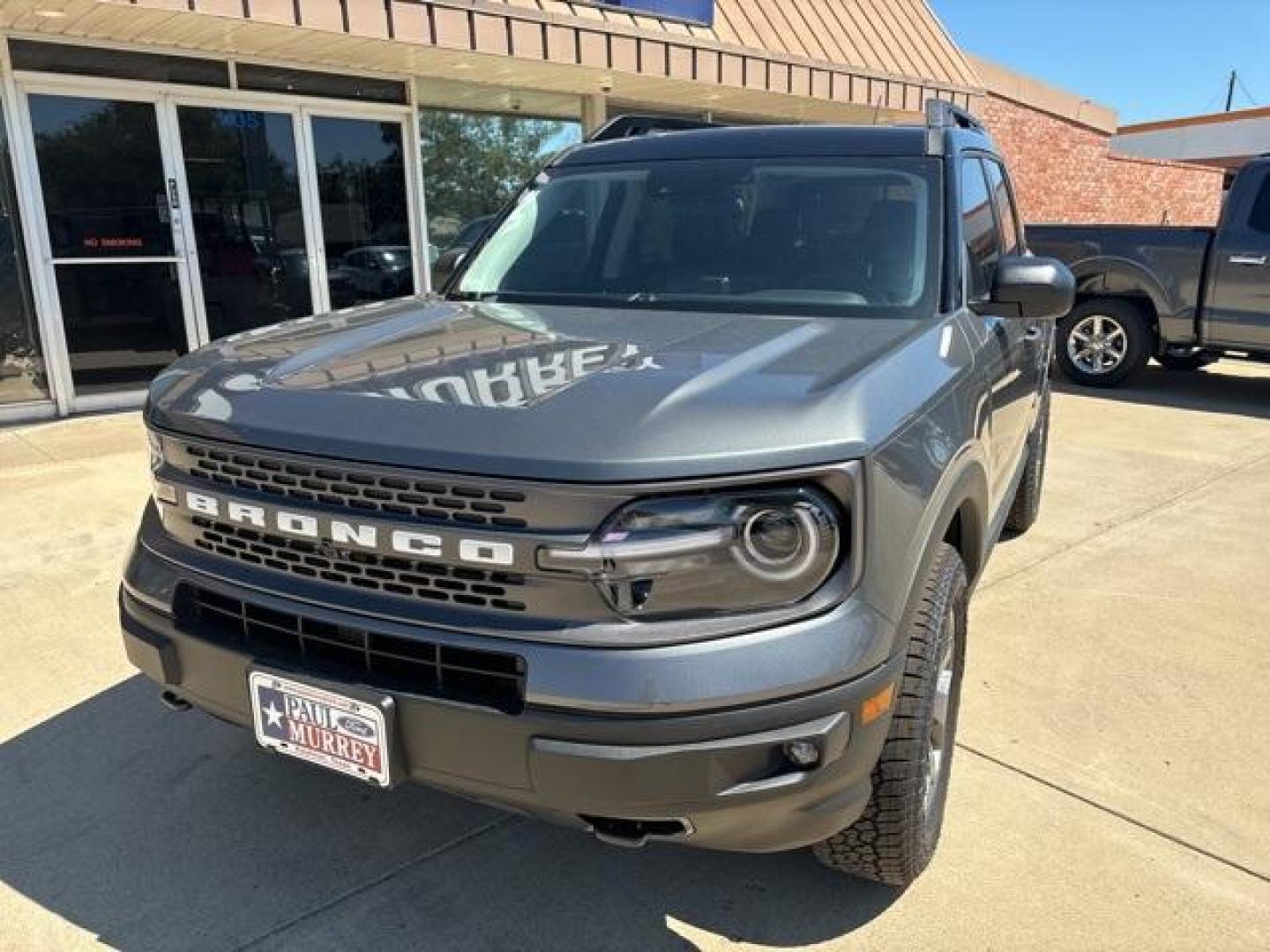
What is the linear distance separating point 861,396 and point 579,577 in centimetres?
69

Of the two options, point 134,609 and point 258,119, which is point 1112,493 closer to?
point 134,609

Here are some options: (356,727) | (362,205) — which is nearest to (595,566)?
(356,727)

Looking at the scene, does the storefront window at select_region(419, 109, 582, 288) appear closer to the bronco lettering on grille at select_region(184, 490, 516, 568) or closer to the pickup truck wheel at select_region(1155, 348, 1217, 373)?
the pickup truck wheel at select_region(1155, 348, 1217, 373)

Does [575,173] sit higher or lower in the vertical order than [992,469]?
higher

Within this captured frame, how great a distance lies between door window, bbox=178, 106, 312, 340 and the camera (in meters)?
8.25

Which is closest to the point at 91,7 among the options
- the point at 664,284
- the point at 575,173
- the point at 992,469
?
the point at 575,173

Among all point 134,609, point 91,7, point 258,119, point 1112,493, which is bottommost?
point 1112,493

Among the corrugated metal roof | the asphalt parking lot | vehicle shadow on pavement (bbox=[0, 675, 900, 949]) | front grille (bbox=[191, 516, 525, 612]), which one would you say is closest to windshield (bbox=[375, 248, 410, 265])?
the corrugated metal roof

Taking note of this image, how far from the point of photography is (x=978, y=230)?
3467mm

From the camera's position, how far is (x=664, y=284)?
3137 millimetres

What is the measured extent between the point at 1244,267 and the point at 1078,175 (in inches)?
394

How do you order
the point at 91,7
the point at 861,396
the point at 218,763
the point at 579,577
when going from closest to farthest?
the point at 579,577, the point at 861,396, the point at 218,763, the point at 91,7

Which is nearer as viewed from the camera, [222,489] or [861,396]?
[861,396]

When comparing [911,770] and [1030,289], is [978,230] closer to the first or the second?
[1030,289]
